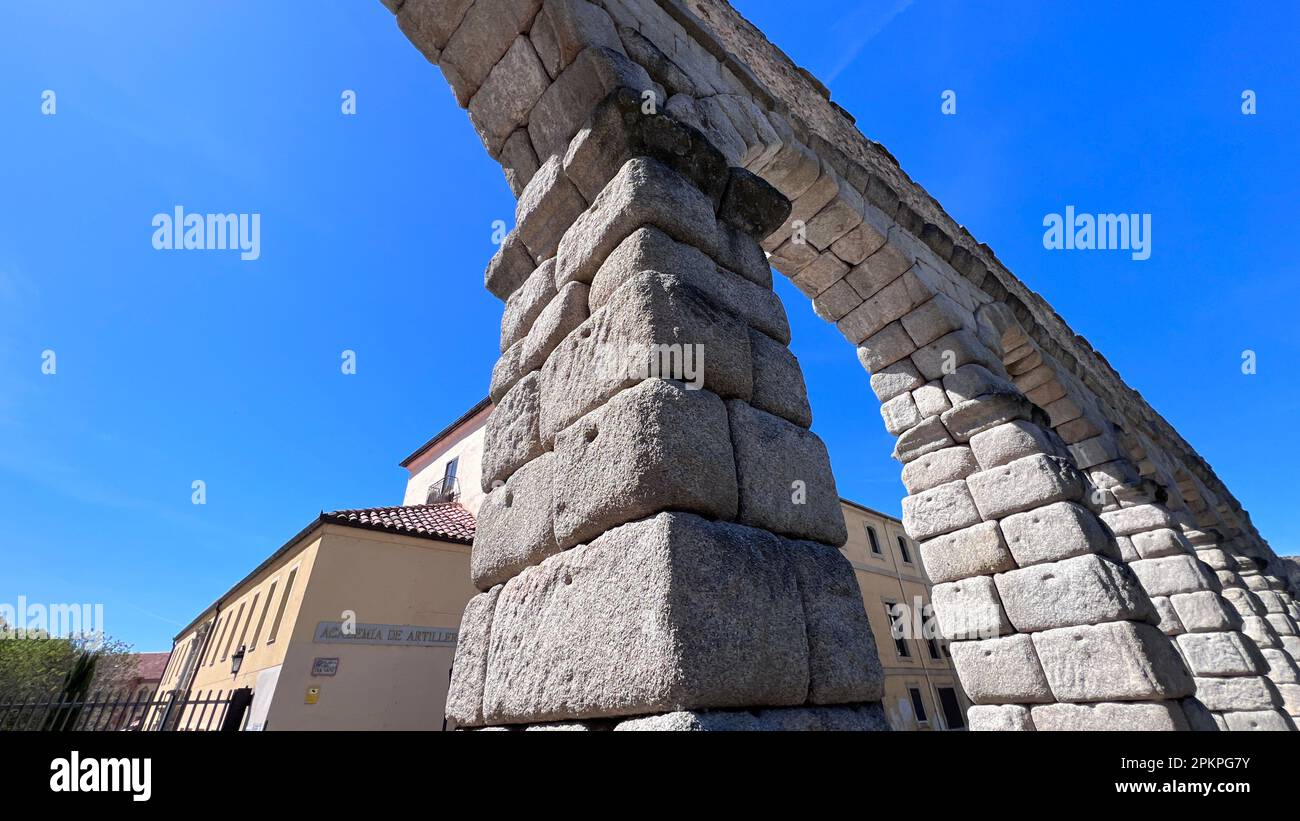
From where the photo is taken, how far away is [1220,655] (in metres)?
4.70

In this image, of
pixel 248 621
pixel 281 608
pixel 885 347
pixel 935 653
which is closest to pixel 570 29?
pixel 885 347

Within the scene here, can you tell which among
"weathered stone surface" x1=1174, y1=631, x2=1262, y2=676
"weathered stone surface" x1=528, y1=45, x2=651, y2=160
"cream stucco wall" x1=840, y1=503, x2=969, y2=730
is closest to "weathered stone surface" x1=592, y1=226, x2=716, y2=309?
"weathered stone surface" x1=528, y1=45, x2=651, y2=160

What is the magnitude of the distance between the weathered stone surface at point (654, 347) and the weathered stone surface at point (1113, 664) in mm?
2885

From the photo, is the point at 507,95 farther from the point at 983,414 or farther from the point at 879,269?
the point at 983,414

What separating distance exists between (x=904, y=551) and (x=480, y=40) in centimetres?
2010

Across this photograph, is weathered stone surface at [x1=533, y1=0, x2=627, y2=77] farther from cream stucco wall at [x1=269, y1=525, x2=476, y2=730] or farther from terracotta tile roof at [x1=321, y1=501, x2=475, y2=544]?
cream stucco wall at [x1=269, y1=525, x2=476, y2=730]

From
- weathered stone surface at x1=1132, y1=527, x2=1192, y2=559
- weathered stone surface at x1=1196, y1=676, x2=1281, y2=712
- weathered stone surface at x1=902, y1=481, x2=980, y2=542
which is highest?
weathered stone surface at x1=902, y1=481, x2=980, y2=542

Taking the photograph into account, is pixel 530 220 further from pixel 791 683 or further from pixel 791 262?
pixel 791 262

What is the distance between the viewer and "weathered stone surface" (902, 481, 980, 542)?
12.9 ft

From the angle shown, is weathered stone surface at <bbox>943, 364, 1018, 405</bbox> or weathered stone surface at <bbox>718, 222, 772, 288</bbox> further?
weathered stone surface at <bbox>943, 364, 1018, 405</bbox>

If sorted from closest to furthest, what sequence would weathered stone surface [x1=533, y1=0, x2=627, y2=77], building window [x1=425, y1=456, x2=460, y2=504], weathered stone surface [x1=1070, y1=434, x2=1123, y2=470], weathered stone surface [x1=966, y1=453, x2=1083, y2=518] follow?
weathered stone surface [x1=533, y1=0, x2=627, y2=77], weathered stone surface [x1=966, y1=453, x2=1083, y2=518], weathered stone surface [x1=1070, y1=434, x2=1123, y2=470], building window [x1=425, y1=456, x2=460, y2=504]

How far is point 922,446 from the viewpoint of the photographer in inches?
174

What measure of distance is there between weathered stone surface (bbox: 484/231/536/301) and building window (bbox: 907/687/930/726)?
17299mm
